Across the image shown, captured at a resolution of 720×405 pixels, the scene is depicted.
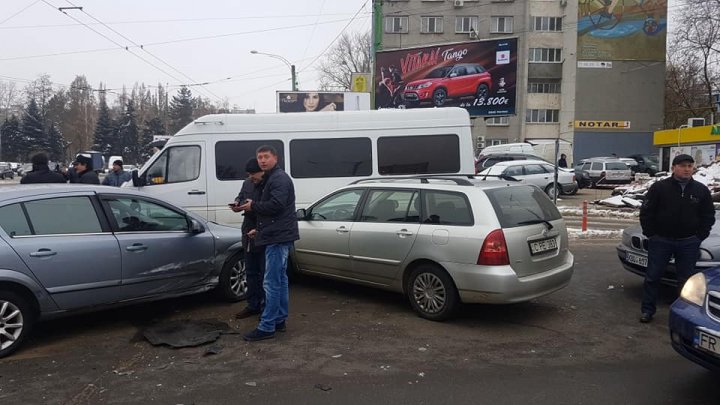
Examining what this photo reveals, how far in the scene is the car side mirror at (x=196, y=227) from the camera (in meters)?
5.98

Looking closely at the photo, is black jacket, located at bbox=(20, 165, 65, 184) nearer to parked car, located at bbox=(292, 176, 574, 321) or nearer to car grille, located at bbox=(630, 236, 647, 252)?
parked car, located at bbox=(292, 176, 574, 321)

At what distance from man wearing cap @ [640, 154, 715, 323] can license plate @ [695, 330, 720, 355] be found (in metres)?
2.03

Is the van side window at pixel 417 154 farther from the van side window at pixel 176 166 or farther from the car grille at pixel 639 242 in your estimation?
the car grille at pixel 639 242

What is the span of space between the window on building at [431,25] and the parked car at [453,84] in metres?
17.6

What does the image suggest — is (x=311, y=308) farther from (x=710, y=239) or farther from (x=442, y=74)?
(x=442, y=74)

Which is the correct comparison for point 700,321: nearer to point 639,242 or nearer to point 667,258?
point 667,258

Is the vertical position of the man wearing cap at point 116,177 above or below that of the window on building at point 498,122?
below

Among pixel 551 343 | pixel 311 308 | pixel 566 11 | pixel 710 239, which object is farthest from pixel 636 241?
pixel 566 11

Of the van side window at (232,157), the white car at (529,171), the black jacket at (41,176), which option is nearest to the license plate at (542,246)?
the van side window at (232,157)

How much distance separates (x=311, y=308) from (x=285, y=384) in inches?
83.2

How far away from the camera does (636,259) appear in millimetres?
6699

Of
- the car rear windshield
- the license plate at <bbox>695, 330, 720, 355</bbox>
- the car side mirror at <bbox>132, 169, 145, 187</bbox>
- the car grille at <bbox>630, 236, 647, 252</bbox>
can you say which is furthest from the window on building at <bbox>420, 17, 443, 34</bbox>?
the license plate at <bbox>695, 330, 720, 355</bbox>

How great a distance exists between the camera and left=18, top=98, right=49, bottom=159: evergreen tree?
215 ft

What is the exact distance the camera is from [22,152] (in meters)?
66.5
